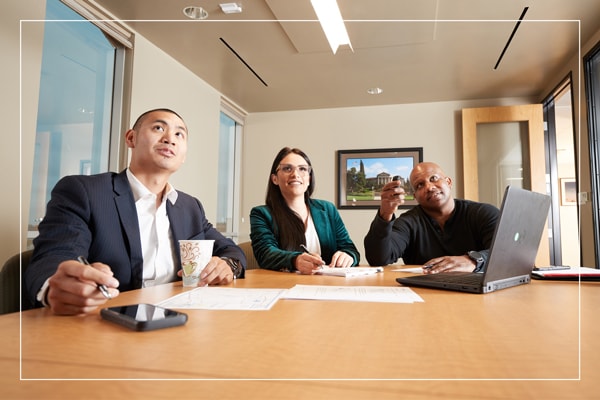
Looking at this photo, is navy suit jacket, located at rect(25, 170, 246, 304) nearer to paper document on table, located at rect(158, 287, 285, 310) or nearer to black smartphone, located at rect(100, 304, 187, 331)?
paper document on table, located at rect(158, 287, 285, 310)

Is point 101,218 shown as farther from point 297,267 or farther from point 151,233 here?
point 297,267

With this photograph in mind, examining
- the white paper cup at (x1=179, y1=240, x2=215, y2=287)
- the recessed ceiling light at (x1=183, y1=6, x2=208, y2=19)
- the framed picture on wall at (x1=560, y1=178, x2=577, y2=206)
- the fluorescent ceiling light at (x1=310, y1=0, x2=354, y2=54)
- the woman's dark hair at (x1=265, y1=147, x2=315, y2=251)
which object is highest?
the recessed ceiling light at (x1=183, y1=6, x2=208, y2=19)

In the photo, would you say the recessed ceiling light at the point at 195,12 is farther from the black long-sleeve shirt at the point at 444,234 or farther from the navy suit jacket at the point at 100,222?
the black long-sleeve shirt at the point at 444,234

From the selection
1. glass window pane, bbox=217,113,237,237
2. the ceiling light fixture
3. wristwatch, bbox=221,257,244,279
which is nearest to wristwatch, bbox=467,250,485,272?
wristwatch, bbox=221,257,244,279

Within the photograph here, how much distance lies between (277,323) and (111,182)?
0.84 metres

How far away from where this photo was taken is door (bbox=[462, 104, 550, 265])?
3828mm

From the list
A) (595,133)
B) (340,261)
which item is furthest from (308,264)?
(595,133)

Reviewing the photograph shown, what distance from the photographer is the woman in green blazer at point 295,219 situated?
1.79 meters

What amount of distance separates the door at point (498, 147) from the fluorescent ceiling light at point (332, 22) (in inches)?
75.3

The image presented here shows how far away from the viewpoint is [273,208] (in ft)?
6.33

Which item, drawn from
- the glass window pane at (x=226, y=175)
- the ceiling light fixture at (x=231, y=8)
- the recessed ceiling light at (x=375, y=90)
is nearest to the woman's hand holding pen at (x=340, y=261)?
the ceiling light fixture at (x=231, y=8)

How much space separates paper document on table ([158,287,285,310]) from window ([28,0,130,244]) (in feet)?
4.73

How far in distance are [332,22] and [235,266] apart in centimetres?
214

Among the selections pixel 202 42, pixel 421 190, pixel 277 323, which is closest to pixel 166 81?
pixel 202 42
